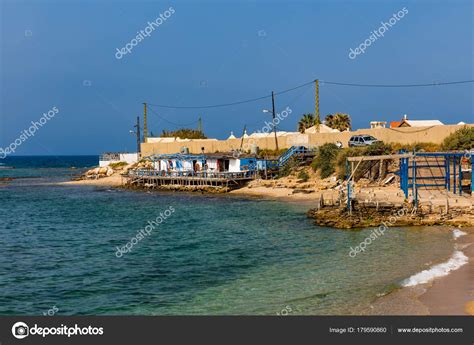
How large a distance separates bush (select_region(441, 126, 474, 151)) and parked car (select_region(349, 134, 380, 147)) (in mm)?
7170

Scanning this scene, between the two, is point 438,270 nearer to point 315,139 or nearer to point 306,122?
point 315,139

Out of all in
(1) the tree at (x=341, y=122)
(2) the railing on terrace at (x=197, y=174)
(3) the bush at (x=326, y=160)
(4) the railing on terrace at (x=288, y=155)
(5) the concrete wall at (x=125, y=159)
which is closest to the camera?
(3) the bush at (x=326, y=160)

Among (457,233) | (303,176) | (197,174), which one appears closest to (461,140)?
(303,176)

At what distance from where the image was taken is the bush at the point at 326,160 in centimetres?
5002

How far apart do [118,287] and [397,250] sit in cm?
1171

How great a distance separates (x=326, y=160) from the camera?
51500 millimetres

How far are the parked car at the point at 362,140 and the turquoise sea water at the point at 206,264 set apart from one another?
52.6 ft

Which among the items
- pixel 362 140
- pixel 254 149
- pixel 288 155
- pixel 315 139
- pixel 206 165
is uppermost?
pixel 315 139

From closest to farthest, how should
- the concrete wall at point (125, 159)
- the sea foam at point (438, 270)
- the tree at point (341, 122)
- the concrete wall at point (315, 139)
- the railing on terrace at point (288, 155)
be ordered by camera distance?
Result: the sea foam at point (438, 270) < the concrete wall at point (315, 139) < the railing on terrace at point (288, 155) < the tree at point (341, 122) < the concrete wall at point (125, 159)

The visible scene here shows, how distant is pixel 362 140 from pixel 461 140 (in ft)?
31.7

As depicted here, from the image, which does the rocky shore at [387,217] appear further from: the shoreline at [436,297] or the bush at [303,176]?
the bush at [303,176]

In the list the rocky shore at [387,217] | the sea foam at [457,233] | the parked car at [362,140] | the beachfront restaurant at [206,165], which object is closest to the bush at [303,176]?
the parked car at [362,140]

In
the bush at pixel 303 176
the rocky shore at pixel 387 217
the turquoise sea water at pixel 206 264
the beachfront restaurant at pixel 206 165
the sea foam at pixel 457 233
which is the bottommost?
the turquoise sea water at pixel 206 264
